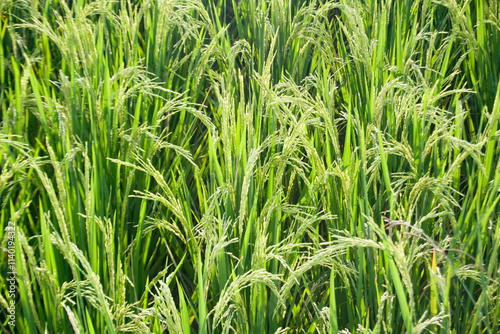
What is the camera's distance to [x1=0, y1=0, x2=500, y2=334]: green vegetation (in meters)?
1.14

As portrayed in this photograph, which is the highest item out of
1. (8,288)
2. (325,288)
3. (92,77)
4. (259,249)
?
(92,77)

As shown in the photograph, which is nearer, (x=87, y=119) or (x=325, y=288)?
(x=325, y=288)

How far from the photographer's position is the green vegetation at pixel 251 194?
1139 mm

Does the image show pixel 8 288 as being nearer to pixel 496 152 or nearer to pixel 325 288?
pixel 325 288

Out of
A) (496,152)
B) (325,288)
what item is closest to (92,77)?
(325,288)

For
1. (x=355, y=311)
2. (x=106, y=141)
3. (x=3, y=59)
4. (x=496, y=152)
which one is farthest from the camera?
(x=3, y=59)

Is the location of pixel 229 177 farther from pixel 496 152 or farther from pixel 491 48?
pixel 491 48

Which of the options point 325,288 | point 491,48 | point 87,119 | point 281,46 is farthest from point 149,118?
point 491,48

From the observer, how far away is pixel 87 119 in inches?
63.0

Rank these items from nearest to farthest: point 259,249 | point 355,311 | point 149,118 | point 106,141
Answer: point 259,249, point 355,311, point 106,141, point 149,118

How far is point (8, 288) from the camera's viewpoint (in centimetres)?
133

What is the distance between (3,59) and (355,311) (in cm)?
177

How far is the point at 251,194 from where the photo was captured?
1.42 m

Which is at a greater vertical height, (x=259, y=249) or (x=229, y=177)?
(x=229, y=177)
